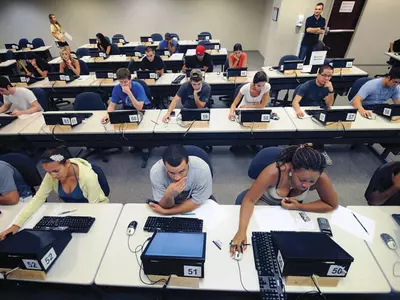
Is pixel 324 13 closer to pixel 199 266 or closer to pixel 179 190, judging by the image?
pixel 179 190

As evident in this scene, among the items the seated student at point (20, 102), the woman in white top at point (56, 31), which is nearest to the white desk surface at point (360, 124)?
the seated student at point (20, 102)

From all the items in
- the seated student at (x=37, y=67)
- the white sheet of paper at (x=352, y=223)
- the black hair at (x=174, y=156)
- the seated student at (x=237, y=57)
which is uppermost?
the black hair at (x=174, y=156)

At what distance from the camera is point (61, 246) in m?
Answer: 1.33

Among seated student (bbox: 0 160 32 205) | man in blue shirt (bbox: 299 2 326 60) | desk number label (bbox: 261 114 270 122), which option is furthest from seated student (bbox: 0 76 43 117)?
man in blue shirt (bbox: 299 2 326 60)

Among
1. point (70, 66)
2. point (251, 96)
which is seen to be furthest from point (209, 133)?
point (70, 66)

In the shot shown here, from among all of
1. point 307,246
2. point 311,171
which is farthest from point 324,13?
point 307,246

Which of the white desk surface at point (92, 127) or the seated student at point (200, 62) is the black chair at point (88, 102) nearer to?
the white desk surface at point (92, 127)

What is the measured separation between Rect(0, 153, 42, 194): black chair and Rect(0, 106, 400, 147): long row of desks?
763 millimetres

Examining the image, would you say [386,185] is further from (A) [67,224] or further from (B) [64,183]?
(B) [64,183]

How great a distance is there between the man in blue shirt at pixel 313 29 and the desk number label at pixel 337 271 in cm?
543

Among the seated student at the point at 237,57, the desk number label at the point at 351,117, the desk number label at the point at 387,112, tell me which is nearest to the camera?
the desk number label at the point at 351,117

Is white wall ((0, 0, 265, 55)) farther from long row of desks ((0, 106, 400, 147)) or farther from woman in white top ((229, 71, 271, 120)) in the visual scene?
long row of desks ((0, 106, 400, 147))

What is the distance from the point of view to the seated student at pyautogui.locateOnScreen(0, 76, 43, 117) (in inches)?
117

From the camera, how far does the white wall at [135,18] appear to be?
24.3ft
